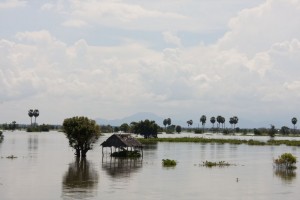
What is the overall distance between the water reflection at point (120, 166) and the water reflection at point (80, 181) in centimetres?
213

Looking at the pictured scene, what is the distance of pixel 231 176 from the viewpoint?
62.4m

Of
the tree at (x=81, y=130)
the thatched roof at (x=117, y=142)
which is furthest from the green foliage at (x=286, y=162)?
the tree at (x=81, y=130)

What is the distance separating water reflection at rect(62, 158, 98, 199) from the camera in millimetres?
46344

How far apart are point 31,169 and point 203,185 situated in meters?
24.2

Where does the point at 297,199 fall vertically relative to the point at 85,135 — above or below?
below

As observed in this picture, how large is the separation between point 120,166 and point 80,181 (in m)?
16.9

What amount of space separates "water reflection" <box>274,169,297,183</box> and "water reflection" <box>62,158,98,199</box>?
2205 cm

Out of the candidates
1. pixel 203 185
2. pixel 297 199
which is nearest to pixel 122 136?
pixel 203 185

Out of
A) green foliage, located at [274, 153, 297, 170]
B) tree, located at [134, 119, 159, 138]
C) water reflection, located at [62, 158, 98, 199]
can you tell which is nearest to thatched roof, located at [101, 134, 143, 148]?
water reflection, located at [62, 158, 98, 199]

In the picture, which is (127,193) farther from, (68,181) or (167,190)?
(68,181)

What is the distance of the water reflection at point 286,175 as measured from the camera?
60.4 meters

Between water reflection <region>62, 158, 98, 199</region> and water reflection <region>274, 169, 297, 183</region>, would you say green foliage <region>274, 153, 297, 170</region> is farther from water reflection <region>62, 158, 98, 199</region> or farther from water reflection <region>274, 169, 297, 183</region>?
water reflection <region>62, 158, 98, 199</region>

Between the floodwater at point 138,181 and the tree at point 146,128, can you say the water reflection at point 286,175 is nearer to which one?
the floodwater at point 138,181

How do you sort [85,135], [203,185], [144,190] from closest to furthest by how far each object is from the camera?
[144,190]
[203,185]
[85,135]
